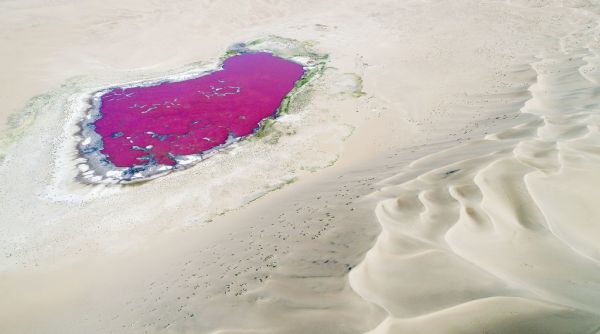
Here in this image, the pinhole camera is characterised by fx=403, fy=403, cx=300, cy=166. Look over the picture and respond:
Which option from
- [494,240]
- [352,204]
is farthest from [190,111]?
[494,240]

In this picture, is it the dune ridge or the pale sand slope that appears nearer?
the dune ridge

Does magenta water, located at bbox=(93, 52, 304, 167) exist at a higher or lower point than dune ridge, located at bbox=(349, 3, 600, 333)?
lower

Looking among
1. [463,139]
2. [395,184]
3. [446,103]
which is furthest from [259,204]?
[446,103]

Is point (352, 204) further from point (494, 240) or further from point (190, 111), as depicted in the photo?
point (190, 111)

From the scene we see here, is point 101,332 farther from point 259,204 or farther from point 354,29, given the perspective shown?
point 354,29

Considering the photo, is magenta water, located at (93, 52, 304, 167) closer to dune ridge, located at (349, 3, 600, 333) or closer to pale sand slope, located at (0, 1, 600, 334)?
pale sand slope, located at (0, 1, 600, 334)

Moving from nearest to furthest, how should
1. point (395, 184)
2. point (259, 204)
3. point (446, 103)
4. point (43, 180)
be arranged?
point (395, 184)
point (259, 204)
point (43, 180)
point (446, 103)

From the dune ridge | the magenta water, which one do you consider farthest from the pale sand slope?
the magenta water
